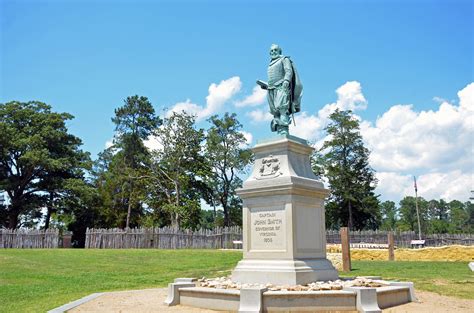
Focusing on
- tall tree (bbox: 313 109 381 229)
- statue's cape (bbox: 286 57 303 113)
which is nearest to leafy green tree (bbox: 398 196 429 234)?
tall tree (bbox: 313 109 381 229)

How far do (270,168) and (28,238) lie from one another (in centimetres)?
2824

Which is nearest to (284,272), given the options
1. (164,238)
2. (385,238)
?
(164,238)

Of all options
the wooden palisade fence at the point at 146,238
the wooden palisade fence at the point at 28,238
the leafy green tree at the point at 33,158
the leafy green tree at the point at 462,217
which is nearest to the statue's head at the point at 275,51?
the wooden palisade fence at the point at 146,238

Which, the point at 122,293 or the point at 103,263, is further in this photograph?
the point at 103,263

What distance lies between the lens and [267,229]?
34.0ft

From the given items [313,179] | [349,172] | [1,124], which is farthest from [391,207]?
[313,179]

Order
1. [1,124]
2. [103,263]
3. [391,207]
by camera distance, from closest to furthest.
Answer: [103,263] → [1,124] → [391,207]

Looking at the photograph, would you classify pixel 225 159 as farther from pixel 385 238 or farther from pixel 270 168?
pixel 270 168

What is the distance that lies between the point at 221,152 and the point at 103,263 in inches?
1137

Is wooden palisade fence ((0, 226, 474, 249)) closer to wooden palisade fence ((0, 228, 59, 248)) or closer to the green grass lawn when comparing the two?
wooden palisade fence ((0, 228, 59, 248))

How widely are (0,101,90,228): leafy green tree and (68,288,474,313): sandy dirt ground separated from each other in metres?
34.2

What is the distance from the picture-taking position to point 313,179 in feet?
36.6

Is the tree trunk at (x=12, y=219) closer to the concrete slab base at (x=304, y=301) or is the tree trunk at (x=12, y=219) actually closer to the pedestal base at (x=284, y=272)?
the pedestal base at (x=284, y=272)

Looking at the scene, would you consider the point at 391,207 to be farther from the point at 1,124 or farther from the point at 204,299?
the point at 204,299
